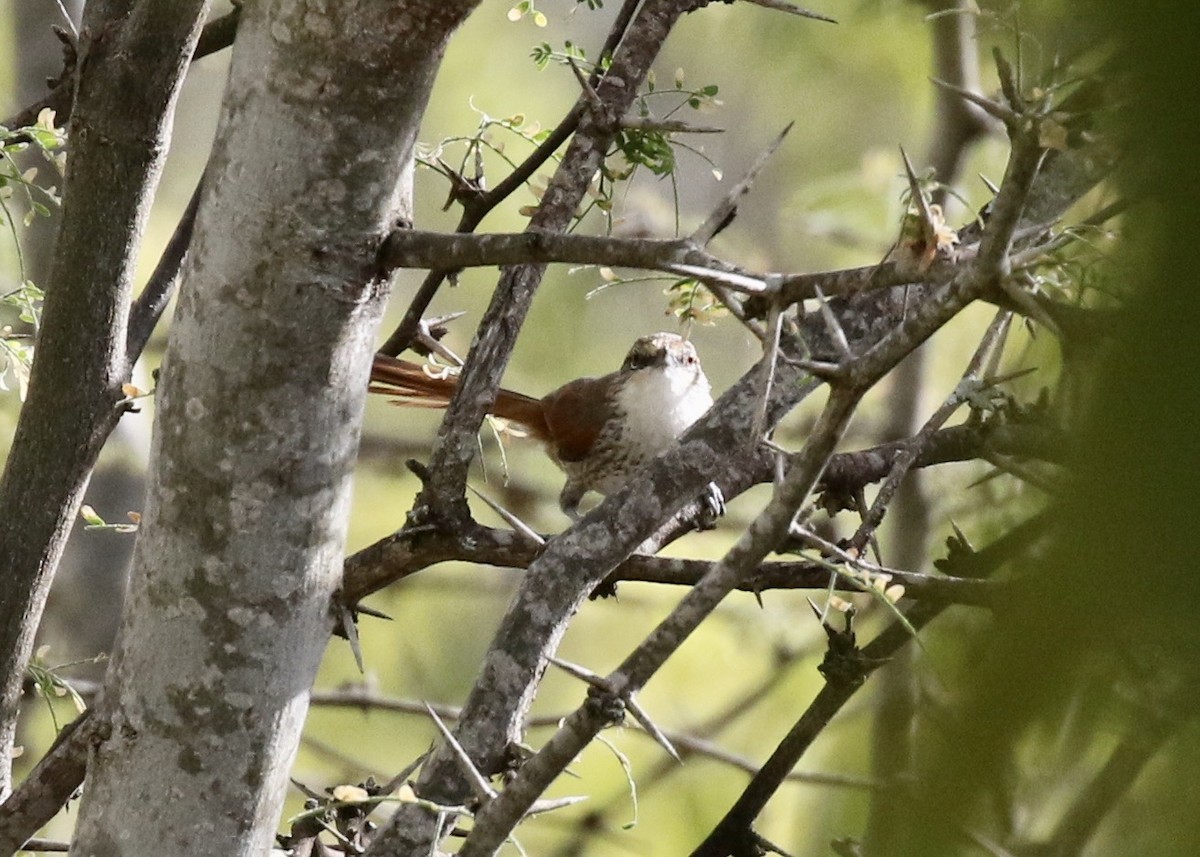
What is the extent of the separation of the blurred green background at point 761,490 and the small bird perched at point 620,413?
270 mm

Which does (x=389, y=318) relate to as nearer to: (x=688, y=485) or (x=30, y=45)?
(x=30, y=45)

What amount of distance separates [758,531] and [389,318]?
554 cm

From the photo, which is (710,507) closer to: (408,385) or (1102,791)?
(408,385)

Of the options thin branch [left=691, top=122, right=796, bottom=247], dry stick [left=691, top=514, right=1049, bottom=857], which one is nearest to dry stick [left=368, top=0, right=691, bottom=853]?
dry stick [left=691, top=514, right=1049, bottom=857]

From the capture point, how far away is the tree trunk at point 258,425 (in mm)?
1506

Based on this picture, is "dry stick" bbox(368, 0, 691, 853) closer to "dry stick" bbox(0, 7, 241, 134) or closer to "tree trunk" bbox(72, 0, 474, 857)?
"tree trunk" bbox(72, 0, 474, 857)

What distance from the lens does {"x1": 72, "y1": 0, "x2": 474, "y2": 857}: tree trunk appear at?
151 centimetres

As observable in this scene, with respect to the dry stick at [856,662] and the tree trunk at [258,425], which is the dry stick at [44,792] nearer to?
the tree trunk at [258,425]

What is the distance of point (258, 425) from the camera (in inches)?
61.6

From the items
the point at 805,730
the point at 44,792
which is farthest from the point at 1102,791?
the point at 44,792

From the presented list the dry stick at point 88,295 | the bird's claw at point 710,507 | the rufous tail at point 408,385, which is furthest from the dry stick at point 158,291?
the bird's claw at point 710,507

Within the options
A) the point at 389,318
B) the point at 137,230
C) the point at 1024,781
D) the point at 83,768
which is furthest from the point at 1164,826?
the point at 389,318

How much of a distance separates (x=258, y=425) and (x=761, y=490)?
162 inches

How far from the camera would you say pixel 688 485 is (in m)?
2.05
